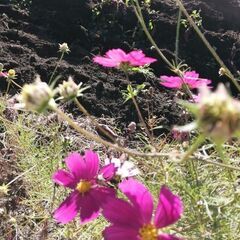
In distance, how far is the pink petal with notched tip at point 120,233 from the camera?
33.1 inches

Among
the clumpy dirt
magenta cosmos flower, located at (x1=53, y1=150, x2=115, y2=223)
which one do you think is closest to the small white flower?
magenta cosmos flower, located at (x1=53, y1=150, x2=115, y2=223)

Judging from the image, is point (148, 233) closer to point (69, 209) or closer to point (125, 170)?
point (69, 209)

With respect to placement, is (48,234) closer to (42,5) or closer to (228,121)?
(228,121)

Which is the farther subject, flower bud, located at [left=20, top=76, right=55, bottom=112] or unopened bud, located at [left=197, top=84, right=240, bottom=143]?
flower bud, located at [left=20, top=76, right=55, bottom=112]

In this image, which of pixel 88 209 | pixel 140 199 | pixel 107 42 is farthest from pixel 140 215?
pixel 107 42

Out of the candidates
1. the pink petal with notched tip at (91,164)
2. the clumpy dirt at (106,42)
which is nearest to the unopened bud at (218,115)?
the pink petal with notched tip at (91,164)

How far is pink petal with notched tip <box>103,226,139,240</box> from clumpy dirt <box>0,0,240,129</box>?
152cm

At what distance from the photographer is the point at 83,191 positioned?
1.04 metres

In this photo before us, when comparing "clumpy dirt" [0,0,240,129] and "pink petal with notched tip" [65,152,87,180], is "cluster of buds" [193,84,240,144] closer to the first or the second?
"pink petal with notched tip" [65,152,87,180]

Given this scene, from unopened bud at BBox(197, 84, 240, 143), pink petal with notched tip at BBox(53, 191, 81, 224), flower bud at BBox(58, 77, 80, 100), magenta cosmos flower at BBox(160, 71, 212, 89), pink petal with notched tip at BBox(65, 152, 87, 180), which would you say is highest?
unopened bud at BBox(197, 84, 240, 143)

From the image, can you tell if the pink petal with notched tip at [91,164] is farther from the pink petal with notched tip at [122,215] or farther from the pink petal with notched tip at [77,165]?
the pink petal with notched tip at [122,215]

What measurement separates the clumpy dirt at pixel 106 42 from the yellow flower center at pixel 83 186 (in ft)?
4.35

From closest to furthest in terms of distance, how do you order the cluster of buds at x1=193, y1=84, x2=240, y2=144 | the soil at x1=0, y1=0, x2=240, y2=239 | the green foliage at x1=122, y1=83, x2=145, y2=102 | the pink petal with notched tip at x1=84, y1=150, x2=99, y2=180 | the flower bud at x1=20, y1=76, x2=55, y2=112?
the cluster of buds at x1=193, y1=84, x2=240, y2=144, the flower bud at x1=20, y1=76, x2=55, y2=112, the pink petal with notched tip at x1=84, y1=150, x2=99, y2=180, the green foliage at x1=122, y1=83, x2=145, y2=102, the soil at x1=0, y1=0, x2=240, y2=239

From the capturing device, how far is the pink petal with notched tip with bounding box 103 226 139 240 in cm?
84
